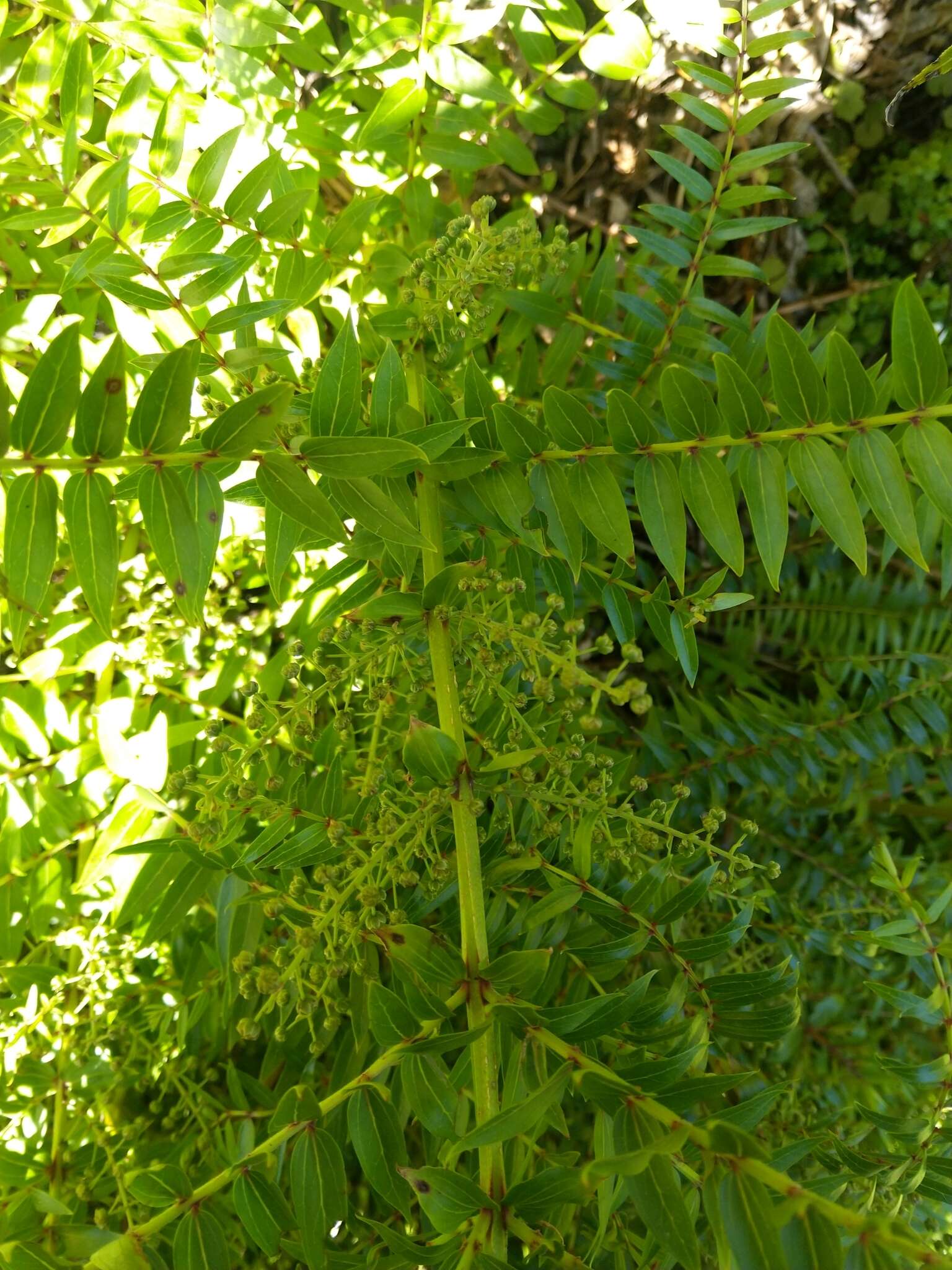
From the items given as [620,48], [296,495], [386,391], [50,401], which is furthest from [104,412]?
[620,48]

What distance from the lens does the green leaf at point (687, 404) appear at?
94cm

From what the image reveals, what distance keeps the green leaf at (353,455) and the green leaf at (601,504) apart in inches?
10.5

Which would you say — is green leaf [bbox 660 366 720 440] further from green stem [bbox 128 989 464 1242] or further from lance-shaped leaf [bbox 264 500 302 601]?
green stem [bbox 128 989 464 1242]

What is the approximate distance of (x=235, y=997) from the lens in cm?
118

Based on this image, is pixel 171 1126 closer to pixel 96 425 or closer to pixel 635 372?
pixel 96 425

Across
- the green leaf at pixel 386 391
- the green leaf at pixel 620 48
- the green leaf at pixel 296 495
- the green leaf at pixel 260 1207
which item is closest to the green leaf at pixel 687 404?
the green leaf at pixel 386 391

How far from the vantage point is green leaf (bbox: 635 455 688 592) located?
98 cm

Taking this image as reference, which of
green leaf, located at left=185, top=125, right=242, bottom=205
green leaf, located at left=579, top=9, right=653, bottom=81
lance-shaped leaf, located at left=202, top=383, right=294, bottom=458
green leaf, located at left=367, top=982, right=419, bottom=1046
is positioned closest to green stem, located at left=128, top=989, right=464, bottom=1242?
green leaf, located at left=367, top=982, right=419, bottom=1046

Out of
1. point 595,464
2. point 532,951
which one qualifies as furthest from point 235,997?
point 595,464

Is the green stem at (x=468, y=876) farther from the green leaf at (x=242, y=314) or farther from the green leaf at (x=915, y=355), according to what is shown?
the green leaf at (x=915, y=355)

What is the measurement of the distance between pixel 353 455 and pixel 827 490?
0.48 meters

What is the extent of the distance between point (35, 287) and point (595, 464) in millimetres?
900

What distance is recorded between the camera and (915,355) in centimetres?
87

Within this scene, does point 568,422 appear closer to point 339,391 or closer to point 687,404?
point 687,404
